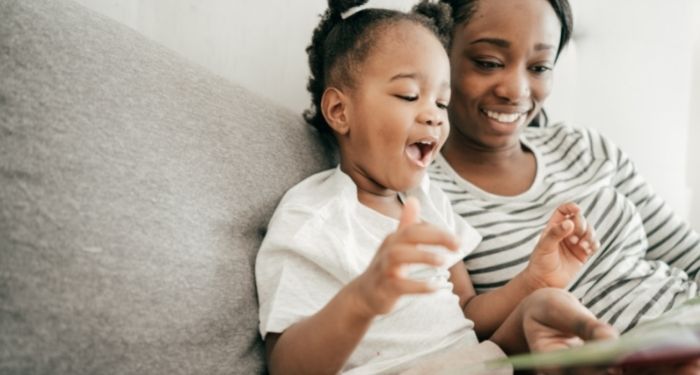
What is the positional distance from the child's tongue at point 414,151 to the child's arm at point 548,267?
0.19m

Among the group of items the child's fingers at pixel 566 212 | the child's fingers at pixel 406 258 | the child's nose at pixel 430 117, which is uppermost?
the child's nose at pixel 430 117

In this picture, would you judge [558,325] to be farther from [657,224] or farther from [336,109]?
[657,224]

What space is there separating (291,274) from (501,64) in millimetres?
536

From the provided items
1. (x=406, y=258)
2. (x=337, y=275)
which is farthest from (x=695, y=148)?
(x=406, y=258)

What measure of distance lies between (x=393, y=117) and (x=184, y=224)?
30 cm

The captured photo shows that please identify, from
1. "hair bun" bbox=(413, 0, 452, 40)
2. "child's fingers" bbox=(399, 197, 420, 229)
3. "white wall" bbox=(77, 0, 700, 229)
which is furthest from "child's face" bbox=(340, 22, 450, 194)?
"white wall" bbox=(77, 0, 700, 229)

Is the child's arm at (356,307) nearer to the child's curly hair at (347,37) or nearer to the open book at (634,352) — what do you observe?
the open book at (634,352)

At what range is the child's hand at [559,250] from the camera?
743mm

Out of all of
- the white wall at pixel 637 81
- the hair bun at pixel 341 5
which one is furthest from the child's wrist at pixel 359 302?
the white wall at pixel 637 81

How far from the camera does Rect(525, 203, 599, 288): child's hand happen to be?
29.3 inches

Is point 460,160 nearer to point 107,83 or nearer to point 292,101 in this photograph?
point 292,101

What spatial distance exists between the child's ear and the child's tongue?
3.7 inches

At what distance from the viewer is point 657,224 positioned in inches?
41.6

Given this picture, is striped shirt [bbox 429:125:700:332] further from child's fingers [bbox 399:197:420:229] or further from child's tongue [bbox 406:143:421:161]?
child's fingers [bbox 399:197:420:229]
